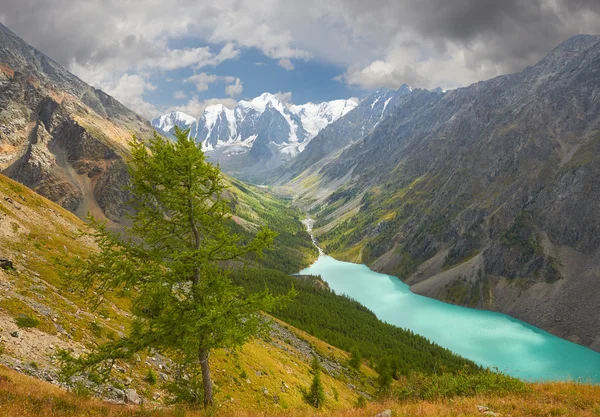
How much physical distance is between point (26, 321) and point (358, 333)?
100016 mm

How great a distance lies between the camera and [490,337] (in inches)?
4956

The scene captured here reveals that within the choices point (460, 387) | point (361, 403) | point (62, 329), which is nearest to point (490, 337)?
point (361, 403)

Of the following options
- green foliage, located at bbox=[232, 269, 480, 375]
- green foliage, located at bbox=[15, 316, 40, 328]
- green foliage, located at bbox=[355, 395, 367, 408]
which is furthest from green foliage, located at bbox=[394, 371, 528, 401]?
green foliage, located at bbox=[232, 269, 480, 375]

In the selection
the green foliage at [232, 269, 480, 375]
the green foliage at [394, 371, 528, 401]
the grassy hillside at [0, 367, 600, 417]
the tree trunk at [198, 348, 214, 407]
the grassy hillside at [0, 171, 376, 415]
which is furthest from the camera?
the green foliage at [232, 269, 480, 375]

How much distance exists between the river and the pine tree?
302 ft

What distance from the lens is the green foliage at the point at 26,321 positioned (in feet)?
68.0

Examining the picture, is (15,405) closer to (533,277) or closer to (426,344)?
(426,344)

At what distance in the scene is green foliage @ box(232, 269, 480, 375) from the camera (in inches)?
3607

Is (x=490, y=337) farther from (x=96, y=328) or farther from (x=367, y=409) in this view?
(x=96, y=328)

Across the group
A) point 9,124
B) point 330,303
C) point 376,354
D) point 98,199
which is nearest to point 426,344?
point 376,354

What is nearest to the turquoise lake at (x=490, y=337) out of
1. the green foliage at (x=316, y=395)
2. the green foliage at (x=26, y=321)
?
the green foliage at (x=316, y=395)

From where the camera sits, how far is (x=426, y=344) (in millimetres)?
111250

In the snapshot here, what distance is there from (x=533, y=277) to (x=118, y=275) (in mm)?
187236

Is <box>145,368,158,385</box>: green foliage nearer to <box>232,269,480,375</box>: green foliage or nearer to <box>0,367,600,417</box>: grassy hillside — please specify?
<box>0,367,600,417</box>: grassy hillside
